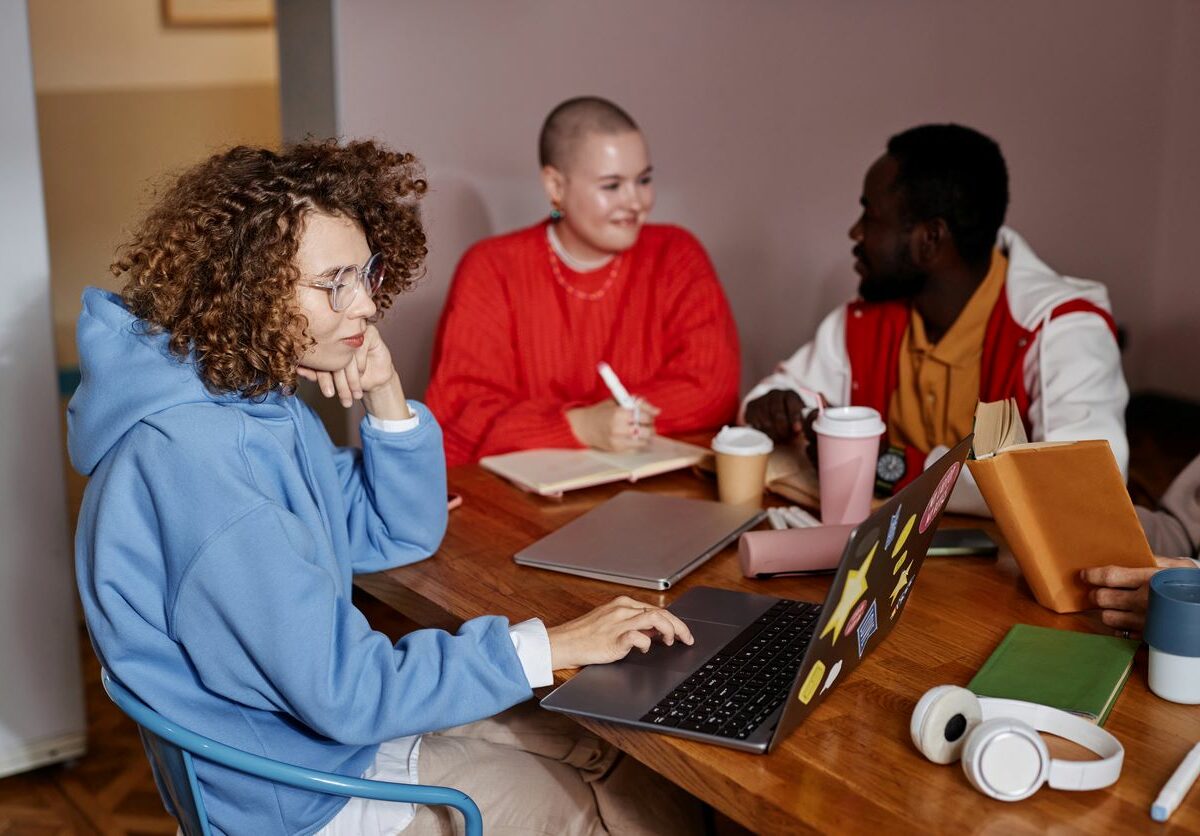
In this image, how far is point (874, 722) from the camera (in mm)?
1139

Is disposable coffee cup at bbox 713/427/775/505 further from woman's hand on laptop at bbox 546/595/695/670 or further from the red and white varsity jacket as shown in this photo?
woman's hand on laptop at bbox 546/595/695/670

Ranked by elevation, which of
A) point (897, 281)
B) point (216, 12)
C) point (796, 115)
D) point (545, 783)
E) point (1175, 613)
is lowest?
point (545, 783)

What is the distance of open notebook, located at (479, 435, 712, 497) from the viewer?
1.85m

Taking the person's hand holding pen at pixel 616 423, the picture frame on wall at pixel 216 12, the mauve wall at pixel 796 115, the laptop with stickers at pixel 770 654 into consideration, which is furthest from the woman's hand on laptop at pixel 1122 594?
the picture frame on wall at pixel 216 12

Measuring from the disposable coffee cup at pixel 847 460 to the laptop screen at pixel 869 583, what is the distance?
0.33 m

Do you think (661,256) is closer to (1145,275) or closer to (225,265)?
(225,265)

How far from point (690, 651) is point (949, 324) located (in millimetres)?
1114

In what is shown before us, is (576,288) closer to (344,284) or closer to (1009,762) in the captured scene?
(344,284)

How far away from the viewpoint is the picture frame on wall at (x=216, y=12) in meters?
3.92

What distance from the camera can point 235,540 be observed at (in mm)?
1177

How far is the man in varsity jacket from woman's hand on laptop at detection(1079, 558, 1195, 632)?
1.87ft

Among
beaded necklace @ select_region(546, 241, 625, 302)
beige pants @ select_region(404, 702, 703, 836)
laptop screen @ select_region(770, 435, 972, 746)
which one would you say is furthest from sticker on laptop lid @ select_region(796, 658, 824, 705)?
beaded necklace @ select_region(546, 241, 625, 302)

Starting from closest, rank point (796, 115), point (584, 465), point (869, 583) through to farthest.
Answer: point (869, 583) < point (584, 465) < point (796, 115)

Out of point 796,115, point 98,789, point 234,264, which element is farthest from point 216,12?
point 234,264
